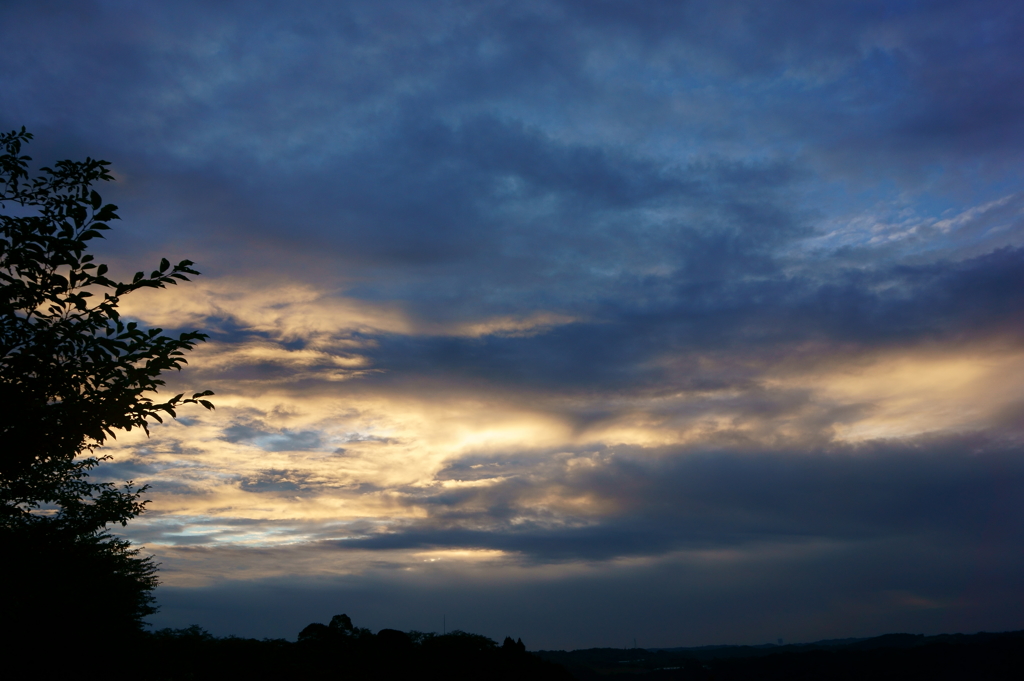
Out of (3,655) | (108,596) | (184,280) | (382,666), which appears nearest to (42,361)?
(184,280)

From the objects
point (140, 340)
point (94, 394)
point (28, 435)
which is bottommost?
point (28, 435)

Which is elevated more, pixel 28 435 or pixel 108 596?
pixel 28 435

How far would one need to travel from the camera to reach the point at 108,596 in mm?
34281

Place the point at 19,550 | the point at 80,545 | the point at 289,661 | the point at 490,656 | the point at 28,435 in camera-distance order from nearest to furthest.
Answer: the point at 28,435 < the point at 19,550 < the point at 80,545 < the point at 289,661 < the point at 490,656

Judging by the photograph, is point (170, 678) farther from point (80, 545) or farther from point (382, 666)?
point (382, 666)

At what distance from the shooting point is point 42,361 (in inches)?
504

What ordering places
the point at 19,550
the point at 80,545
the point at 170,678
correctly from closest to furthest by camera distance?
the point at 19,550 < the point at 80,545 < the point at 170,678

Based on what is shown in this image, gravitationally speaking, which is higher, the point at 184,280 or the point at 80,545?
the point at 184,280

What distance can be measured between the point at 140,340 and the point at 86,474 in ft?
95.6

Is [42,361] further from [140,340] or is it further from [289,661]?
[289,661]

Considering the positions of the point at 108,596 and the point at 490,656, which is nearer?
the point at 108,596

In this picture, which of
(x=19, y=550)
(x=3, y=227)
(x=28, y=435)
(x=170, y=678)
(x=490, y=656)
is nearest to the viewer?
(x=28, y=435)

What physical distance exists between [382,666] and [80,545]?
3937cm

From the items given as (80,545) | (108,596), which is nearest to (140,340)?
Result: (80,545)
